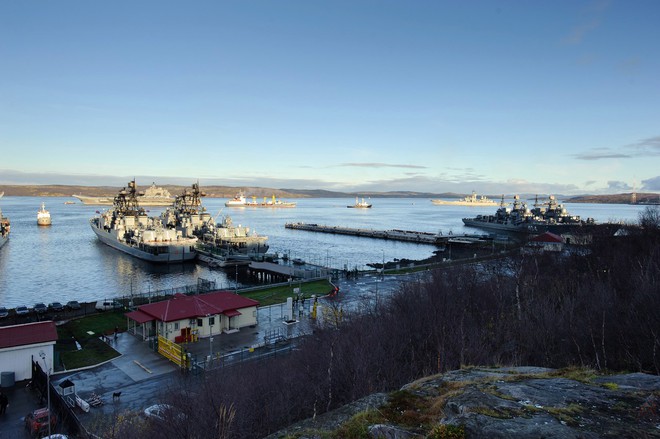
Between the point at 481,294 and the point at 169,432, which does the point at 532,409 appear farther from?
the point at 481,294

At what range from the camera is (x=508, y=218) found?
12900cm

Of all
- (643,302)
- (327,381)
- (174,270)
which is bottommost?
(174,270)

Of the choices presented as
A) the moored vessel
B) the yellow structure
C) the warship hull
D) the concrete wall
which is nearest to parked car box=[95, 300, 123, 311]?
the yellow structure

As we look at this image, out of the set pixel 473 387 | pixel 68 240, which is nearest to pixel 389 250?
pixel 68 240

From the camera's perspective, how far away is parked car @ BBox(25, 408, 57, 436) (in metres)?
14.4

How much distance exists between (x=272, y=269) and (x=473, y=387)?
2064 inches

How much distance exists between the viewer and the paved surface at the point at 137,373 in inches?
641

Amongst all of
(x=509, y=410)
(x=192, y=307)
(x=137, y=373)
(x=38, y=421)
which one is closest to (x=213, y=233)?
(x=192, y=307)

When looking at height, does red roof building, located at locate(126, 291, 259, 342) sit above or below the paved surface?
above

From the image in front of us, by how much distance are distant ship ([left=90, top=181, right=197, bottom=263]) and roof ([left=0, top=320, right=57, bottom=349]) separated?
4866 centimetres

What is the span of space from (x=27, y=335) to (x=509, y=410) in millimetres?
21565

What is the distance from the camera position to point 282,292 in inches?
1531

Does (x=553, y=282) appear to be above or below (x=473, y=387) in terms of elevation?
below

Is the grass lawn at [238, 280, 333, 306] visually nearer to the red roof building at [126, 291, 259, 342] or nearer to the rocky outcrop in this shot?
the red roof building at [126, 291, 259, 342]
